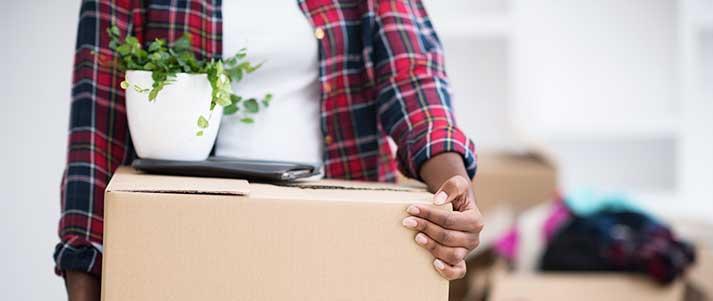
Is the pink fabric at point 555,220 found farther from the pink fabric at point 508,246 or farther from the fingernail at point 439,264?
the fingernail at point 439,264

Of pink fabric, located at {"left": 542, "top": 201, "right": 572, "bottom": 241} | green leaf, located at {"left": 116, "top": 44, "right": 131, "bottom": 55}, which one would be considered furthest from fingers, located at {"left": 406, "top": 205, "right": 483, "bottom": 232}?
pink fabric, located at {"left": 542, "top": 201, "right": 572, "bottom": 241}

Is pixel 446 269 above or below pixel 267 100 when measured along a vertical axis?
below

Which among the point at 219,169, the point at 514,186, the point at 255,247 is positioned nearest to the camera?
the point at 255,247

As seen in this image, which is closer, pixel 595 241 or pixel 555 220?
pixel 595 241

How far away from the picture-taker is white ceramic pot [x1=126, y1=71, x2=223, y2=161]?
92cm

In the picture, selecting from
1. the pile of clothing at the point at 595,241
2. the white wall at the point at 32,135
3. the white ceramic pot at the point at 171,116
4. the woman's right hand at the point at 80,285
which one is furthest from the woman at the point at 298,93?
the pile of clothing at the point at 595,241

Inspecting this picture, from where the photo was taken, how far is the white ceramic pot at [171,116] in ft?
3.01

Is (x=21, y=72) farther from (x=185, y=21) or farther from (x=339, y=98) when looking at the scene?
(x=339, y=98)

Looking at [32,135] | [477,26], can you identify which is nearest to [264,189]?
[32,135]

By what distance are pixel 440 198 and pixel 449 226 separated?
0.10ft

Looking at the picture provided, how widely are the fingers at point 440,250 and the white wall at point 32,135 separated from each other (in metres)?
0.92

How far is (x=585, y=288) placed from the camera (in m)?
2.02

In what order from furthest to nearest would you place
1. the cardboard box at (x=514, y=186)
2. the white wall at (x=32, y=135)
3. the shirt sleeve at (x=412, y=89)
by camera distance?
the cardboard box at (x=514, y=186) < the white wall at (x=32, y=135) < the shirt sleeve at (x=412, y=89)

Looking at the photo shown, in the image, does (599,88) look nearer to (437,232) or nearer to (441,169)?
(441,169)
